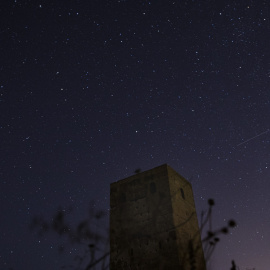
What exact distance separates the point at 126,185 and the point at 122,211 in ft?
6.75

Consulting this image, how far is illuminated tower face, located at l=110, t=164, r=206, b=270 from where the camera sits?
18.4 metres

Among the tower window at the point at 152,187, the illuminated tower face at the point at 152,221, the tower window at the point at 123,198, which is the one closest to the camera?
the illuminated tower face at the point at 152,221

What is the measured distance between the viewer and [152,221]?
19516mm

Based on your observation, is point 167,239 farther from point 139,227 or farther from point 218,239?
point 218,239

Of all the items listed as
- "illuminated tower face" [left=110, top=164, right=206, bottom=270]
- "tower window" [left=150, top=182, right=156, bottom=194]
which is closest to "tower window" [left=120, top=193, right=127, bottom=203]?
"illuminated tower face" [left=110, top=164, right=206, bottom=270]

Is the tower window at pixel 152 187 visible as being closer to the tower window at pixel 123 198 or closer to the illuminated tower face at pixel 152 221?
the illuminated tower face at pixel 152 221

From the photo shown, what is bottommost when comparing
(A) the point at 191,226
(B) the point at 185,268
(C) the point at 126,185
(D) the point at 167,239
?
(B) the point at 185,268

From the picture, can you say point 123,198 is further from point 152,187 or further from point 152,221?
point 152,221

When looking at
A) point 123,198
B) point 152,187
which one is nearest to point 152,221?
point 152,187

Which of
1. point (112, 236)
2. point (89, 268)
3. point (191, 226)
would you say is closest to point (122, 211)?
point (112, 236)

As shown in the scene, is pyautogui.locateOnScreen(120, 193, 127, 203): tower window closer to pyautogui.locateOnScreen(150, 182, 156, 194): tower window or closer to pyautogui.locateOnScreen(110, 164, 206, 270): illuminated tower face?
pyautogui.locateOnScreen(110, 164, 206, 270): illuminated tower face

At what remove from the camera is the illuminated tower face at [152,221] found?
18.4 metres

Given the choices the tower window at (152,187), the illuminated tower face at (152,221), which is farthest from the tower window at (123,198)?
the tower window at (152,187)

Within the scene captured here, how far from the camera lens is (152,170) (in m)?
22.0
